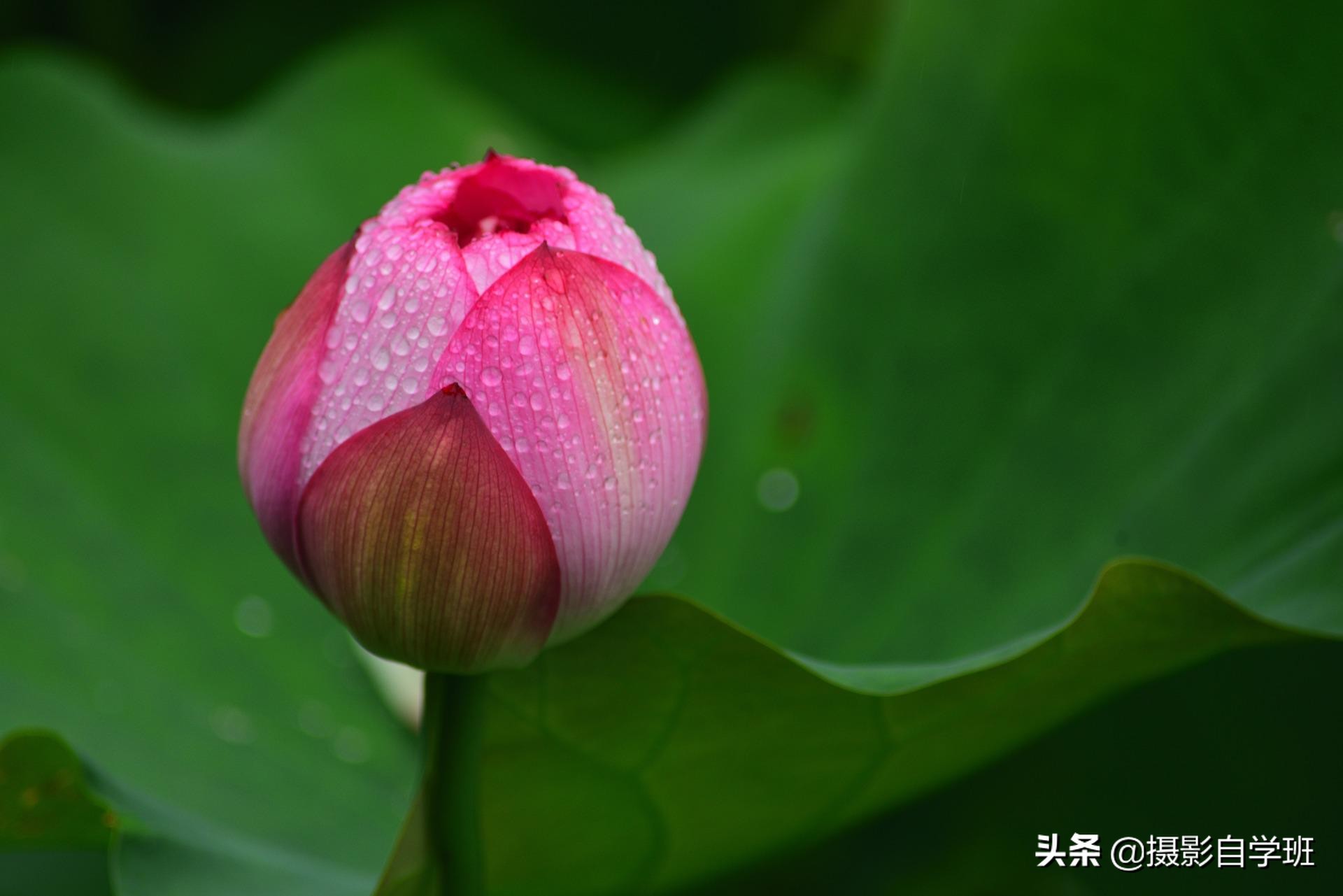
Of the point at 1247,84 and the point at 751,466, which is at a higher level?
the point at 1247,84

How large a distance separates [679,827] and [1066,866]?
0.96 feet

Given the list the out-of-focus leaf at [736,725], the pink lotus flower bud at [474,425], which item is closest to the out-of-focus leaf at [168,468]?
the out-of-focus leaf at [736,725]

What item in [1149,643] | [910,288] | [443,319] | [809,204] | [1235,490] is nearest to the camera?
[443,319]

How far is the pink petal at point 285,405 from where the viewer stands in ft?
1.46

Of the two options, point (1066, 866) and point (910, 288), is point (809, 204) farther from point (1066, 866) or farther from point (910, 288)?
point (1066, 866)

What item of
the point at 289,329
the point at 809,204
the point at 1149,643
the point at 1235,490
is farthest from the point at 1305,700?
the point at 289,329

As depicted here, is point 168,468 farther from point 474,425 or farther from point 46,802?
point 474,425

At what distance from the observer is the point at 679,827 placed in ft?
1.96

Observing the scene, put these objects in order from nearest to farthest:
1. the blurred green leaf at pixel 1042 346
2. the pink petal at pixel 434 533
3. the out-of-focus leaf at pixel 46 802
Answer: the pink petal at pixel 434 533 → the out-of-focus leaf at pixel 46 802 → the blurred green leaf at pixel 1042 346

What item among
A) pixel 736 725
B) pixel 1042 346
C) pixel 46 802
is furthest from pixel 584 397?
pixel 1042 346

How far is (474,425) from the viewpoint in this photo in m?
0.42

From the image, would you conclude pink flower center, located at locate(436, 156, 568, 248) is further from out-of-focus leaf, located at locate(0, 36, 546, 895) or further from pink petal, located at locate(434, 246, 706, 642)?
out-of-focus leaf, located at locate(0, 36, 546, 895)

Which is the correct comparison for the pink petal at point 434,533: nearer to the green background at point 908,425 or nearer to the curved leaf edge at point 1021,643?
the curved leaf edge at point 1021,643

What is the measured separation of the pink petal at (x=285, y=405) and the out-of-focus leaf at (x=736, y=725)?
4.3 inches
